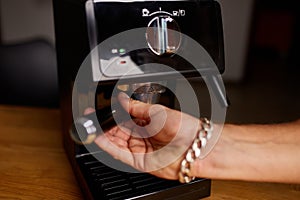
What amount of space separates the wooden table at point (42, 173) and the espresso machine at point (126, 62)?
4 cm

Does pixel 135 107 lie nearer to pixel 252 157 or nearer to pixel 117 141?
pixel 117 141

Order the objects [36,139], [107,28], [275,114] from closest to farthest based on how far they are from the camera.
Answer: [107,28]
[36,139]
[275,114]

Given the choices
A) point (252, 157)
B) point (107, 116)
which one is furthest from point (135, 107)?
point (252, 157)

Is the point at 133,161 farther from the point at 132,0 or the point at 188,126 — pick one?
the point at 132,0

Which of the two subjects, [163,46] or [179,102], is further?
[179,102]

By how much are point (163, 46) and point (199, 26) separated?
0.07 metres

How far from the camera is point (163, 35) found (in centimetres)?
49

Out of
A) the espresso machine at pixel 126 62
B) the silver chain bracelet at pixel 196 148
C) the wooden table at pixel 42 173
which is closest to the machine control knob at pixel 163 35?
the espresso machine at pixel 126 62

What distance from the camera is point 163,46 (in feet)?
1.60

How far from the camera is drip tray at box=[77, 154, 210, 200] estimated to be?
51 cm

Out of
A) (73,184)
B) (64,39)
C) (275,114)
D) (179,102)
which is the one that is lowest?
(275,114)

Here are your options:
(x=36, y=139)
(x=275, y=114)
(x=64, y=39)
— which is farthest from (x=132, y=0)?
(x=275, y=114)

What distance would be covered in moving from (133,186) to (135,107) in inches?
5.0

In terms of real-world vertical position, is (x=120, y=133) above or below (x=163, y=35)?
below
